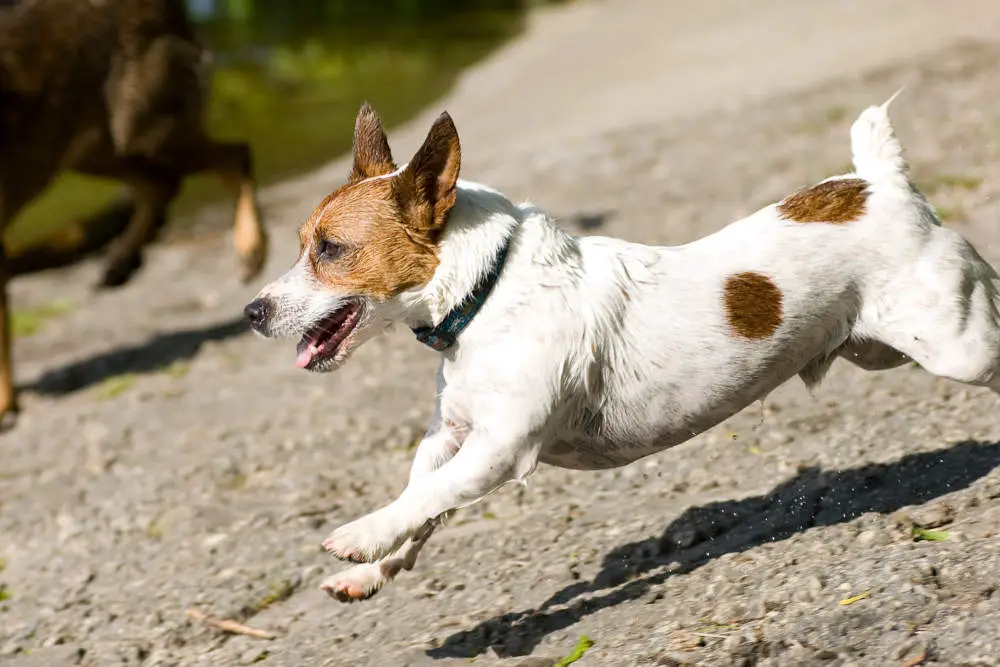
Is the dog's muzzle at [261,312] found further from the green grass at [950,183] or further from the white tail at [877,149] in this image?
the green grass at [950,183]

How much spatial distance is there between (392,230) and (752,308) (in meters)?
1.11

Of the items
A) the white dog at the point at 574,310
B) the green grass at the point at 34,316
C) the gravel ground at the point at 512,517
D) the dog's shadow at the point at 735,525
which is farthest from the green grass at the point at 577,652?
the green grass at the point at 34,316

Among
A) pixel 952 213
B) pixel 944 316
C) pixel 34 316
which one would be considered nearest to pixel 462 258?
pixel 944 316

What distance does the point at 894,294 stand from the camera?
430 centimetres

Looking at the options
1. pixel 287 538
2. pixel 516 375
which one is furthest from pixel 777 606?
pixel 287 538

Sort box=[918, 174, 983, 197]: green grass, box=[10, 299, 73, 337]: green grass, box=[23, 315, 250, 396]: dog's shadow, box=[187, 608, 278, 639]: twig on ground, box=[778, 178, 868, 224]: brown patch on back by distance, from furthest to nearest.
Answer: box=[10, 299, 73, 337]: green grass < box=[23, 315, 250, 396]: dog's shadow < box=[918, 174, 983, 197]: green grass < box=[187, 608, 278, 639]: twig on ground < box=[778, 178, 868, 224]: brown patch on back

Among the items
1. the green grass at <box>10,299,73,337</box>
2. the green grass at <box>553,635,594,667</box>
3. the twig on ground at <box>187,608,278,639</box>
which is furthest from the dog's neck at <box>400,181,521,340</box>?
the green grass at <box>10,299,73,337</box>

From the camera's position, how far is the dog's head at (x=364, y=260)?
→ 4.10 metres

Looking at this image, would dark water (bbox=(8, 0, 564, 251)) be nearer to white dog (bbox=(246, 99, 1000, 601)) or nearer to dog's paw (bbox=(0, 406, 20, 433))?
dog's paw (bbox=(0, 406, 20, 433))

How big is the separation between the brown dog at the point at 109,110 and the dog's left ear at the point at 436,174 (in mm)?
5193

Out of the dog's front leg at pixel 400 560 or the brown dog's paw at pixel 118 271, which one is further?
the brown dog's paw at pixel 118 271

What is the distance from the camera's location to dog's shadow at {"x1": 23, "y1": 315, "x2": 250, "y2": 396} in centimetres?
903

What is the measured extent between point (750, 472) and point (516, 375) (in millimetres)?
1723

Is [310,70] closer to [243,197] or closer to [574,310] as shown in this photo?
[243,197]
